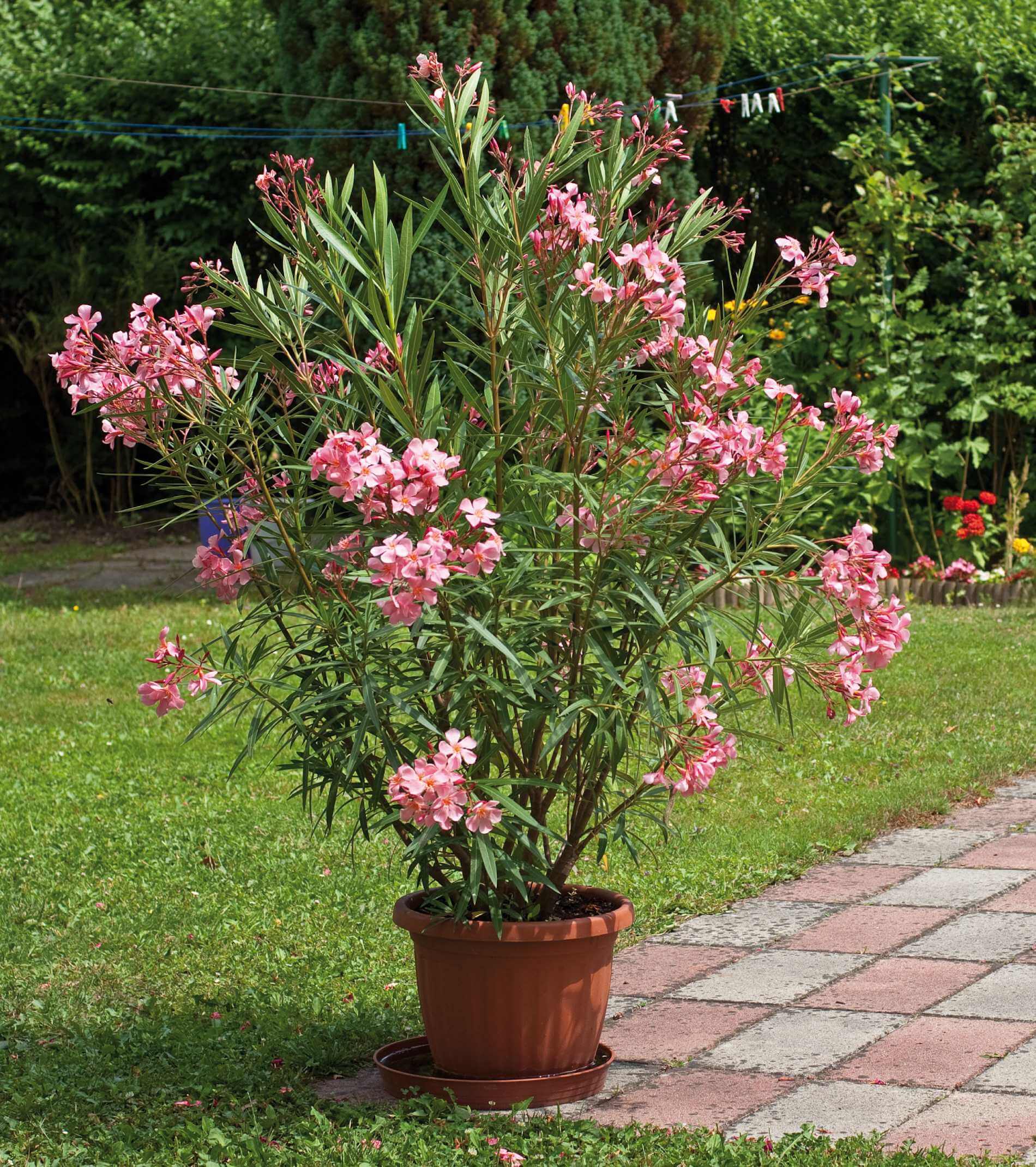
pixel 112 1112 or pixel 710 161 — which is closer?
pixel 112 1112

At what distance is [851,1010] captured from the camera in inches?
132

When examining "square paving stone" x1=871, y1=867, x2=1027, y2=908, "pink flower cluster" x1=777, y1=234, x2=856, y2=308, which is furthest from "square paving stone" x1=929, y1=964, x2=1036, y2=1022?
"pink flower cluster" x1=777, y1=234, x2=856, y2=308

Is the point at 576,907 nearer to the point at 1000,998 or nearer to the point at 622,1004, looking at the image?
the point at 622,1004

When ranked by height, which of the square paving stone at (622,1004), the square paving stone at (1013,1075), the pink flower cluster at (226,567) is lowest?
the square paving stone at (622,1004)

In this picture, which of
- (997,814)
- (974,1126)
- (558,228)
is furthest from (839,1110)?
(997,814)

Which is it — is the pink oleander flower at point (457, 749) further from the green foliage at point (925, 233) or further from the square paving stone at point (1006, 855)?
the green foliage at point (925, 233)

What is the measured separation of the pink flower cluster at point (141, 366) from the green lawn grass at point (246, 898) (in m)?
1.25

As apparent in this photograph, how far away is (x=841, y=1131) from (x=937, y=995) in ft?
2.48

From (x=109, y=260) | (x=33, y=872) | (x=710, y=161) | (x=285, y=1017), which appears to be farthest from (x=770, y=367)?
(x=285, y=1017)

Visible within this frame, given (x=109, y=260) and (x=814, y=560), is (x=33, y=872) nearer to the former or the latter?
(x=814, y=560)

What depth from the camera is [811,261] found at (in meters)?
2.95

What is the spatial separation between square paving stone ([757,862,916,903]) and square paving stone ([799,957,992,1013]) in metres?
0.54

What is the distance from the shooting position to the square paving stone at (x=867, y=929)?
3.80 meters

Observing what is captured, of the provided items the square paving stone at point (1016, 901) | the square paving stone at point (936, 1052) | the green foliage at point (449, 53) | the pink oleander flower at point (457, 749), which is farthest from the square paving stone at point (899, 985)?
the green foliage at point (449, 53)
